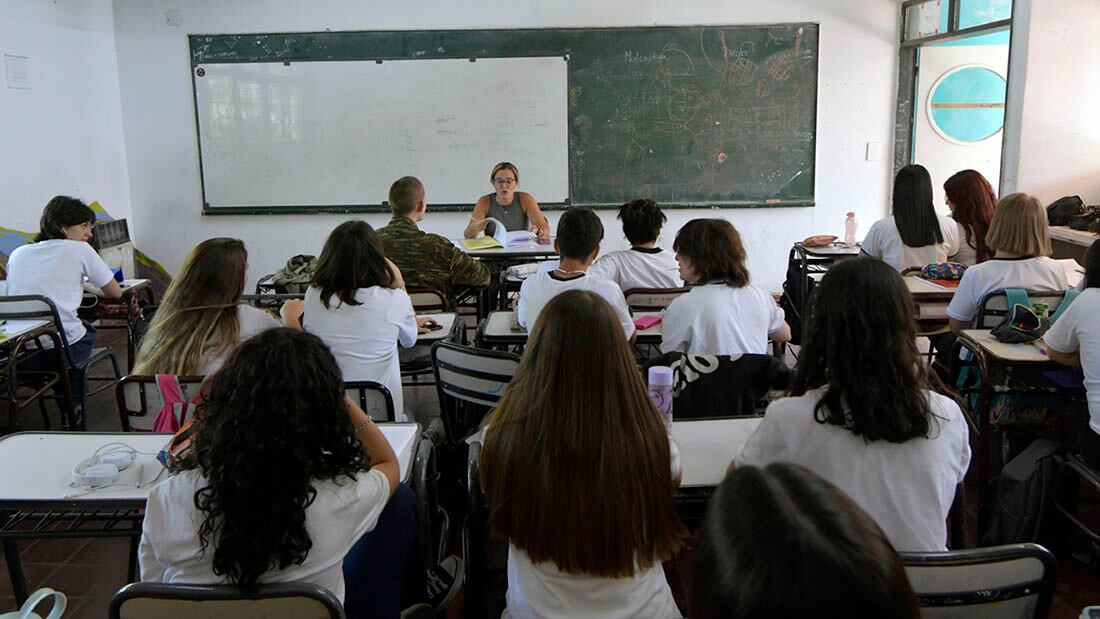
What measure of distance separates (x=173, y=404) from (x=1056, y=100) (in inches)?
214

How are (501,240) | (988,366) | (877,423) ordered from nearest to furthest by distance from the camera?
(877,423) < (988,366) < (501,240)

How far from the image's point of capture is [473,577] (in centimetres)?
189

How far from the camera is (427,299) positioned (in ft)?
13.2

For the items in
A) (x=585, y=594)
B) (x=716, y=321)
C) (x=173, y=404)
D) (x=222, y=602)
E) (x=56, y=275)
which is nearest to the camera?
(x=222, y=602)

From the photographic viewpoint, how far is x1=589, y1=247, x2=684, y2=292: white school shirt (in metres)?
3.96

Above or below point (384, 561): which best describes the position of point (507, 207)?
above

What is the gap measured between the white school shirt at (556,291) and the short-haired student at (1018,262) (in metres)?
1.50

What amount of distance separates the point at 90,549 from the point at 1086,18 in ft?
20.1

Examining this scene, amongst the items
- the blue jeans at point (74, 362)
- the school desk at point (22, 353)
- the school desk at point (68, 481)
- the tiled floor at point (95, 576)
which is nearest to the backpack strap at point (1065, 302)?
the tiled floor at point (95, 576)

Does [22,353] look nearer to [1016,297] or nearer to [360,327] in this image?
[360,327]

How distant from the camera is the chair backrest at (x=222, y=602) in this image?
1299 mm

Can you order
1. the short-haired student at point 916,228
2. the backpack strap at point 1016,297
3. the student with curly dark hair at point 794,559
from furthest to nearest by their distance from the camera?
the short-haired student at point 916,228 → the backpack strap at point 1016,297 → the student with curly dark hair at point 794,559

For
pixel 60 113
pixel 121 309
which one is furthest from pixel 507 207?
pixel 60 113

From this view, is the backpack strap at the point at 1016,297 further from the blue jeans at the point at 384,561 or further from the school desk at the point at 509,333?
the blue jeans at the point at 384,561
